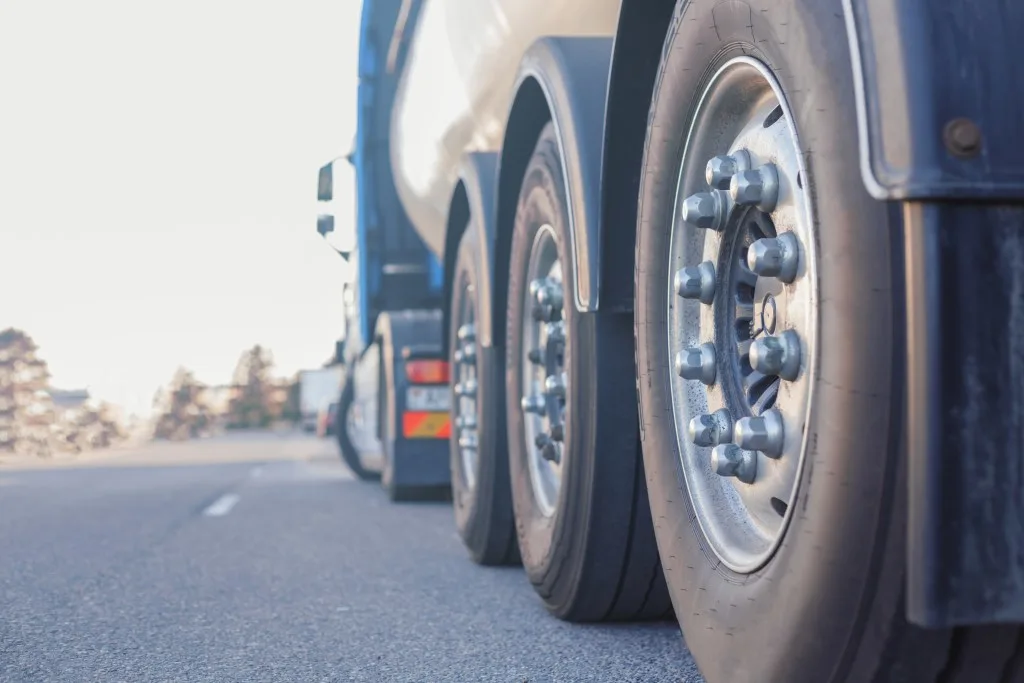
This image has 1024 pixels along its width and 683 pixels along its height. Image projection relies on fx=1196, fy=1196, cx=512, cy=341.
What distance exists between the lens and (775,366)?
1581mm

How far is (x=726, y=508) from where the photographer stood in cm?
186

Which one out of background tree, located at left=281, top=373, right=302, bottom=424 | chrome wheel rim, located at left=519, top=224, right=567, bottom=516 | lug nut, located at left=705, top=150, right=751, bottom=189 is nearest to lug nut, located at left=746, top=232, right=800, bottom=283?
lug nut, located at left=705, top=150, right=751, bottom=189

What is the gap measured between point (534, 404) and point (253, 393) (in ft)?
259

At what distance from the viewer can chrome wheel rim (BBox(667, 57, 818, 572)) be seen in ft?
5.20

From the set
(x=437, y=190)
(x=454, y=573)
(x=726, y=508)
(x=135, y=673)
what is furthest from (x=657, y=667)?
(x=437, y=190)

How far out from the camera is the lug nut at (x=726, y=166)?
5.79 feet

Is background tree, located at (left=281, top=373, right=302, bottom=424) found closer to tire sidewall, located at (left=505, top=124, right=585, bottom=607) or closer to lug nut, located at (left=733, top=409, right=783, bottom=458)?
tire sidewall, located at (left=505, top=124, right=585, bottom=607)

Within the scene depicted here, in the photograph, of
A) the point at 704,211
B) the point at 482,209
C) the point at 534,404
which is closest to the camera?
the point at 704,211

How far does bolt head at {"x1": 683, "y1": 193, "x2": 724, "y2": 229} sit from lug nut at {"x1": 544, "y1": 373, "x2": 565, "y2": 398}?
112cm

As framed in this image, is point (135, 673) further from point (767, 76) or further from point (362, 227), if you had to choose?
point (362, 227)

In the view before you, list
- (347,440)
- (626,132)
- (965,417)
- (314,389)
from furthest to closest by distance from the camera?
(314,389) < (347,440) < (626,132) < (965,417)

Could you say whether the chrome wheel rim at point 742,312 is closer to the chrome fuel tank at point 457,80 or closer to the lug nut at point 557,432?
the lug nut at point 557,432

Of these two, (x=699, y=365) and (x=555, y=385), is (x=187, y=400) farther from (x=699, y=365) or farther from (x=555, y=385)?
(x=699, y=365)

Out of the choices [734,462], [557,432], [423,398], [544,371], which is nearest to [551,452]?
[557,432]
